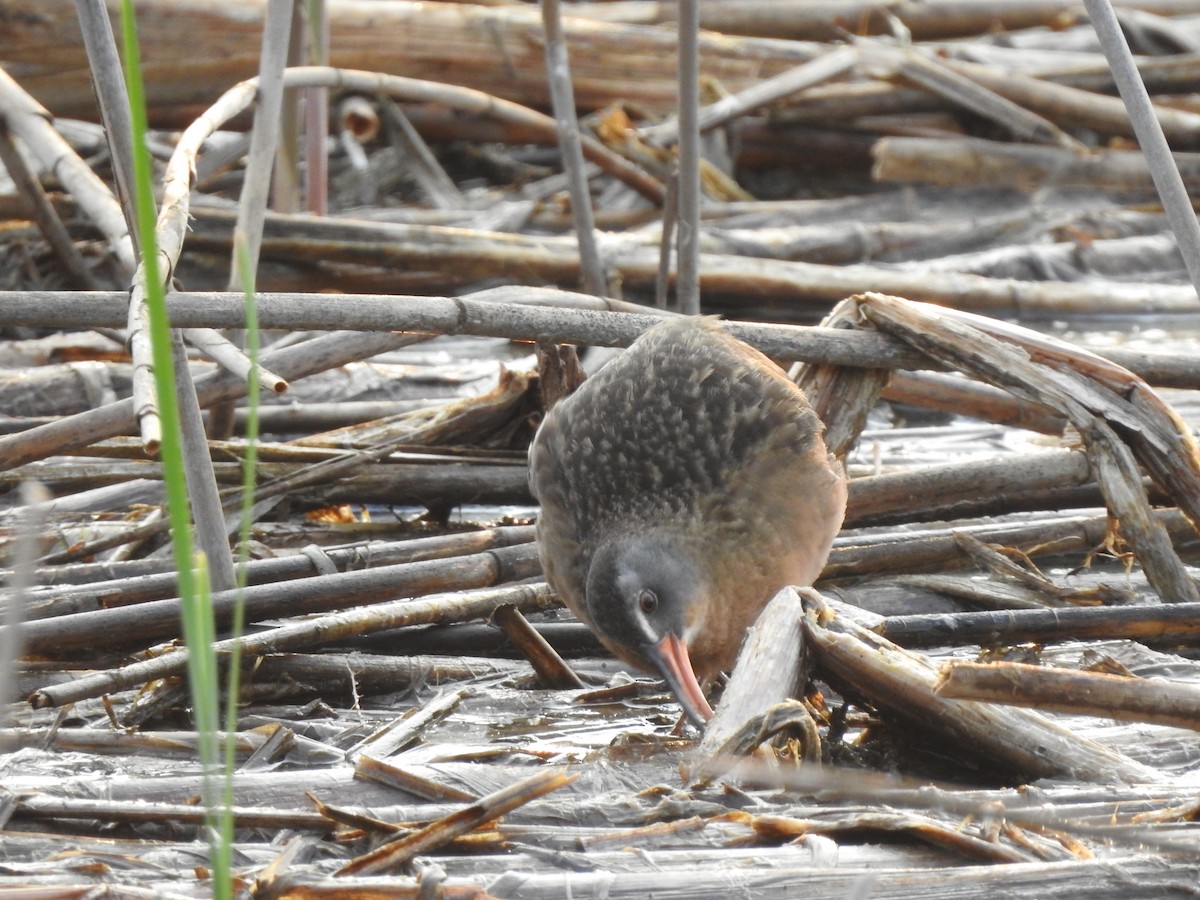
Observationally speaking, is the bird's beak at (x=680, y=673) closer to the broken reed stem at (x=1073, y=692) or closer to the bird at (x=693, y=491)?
the bird at (x=693, y=491)

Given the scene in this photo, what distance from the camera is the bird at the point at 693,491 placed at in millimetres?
4008

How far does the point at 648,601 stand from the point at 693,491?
456mm

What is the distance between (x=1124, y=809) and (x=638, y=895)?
1024 millimetres

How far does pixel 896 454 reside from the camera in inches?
233

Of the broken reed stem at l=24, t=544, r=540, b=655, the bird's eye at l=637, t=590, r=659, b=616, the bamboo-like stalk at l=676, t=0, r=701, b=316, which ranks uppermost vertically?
the bamboo-like stalk at l=676, t=0, r=701, b=316

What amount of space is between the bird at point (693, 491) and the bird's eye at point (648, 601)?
1.3 inches

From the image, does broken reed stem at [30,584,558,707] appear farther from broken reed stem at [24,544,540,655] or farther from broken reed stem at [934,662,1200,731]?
broken reed stem at [934,662,1200,731]

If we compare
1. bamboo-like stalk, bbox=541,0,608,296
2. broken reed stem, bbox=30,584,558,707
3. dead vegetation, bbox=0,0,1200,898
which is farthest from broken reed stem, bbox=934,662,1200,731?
bamboo-like stalk, bbox=541,0,608,296

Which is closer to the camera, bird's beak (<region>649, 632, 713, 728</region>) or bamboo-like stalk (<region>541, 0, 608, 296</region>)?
bird's beak (<region>649, 632, 713, 728</region>)

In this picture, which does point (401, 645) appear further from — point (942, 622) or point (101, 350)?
point (101, 350)

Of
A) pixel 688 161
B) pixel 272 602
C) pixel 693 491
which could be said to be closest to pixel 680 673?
pixel 693 491

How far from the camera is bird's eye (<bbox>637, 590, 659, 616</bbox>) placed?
12.5 feet

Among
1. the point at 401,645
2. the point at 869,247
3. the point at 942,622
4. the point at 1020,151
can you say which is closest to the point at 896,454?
the point at 942,622

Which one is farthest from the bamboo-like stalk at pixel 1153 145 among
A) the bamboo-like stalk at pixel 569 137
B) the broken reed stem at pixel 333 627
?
the bamboo-like stalk at pixel 569 137
